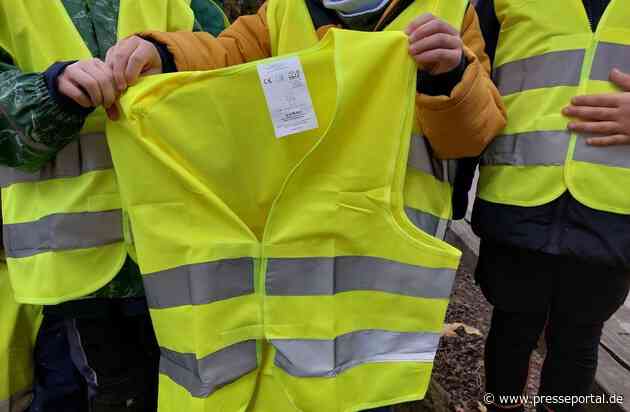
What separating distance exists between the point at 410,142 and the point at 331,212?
256mm

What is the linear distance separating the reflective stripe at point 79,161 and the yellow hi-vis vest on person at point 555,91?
3.65 feet

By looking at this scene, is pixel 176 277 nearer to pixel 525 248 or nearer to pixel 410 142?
pixel 410 142

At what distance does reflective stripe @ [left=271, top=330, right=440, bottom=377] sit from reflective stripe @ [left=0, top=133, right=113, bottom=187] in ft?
1.91

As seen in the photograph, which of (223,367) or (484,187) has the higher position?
(484,187)

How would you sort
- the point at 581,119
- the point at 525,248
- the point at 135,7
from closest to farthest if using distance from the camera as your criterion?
the point at 135,7 < the point at 581,119 < the point at 525,248

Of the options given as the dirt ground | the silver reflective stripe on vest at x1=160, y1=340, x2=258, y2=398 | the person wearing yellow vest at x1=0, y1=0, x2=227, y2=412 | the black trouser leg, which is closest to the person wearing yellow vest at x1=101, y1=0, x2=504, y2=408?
the person wearing yellow vest at x1=0, y1=0, x2=227, y2=412

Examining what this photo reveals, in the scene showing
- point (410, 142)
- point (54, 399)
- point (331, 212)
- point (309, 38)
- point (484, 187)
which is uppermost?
point (309, 38)

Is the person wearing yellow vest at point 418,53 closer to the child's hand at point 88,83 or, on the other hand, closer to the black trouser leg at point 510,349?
the child's hand at point 88,83

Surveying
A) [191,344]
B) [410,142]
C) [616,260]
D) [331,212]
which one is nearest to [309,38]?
[410,142]

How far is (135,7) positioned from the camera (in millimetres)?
1288

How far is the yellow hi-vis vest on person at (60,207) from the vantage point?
1.17 m

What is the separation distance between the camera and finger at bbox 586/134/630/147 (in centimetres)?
137

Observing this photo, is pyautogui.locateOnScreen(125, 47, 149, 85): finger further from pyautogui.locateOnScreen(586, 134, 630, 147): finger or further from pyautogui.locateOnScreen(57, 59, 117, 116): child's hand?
pyautogui.locateOnScreen(586, 134, 630, 147): finger

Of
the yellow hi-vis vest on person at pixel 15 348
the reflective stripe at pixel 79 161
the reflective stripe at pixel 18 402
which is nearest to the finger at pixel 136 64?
the reflective stripe at pixel 79 161
